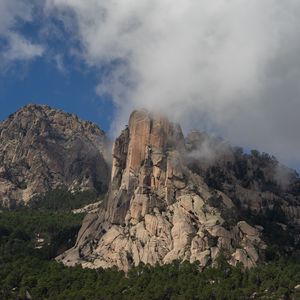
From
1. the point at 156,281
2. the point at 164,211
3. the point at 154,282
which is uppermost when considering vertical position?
the point at 164,211

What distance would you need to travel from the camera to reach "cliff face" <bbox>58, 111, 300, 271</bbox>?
499 ft

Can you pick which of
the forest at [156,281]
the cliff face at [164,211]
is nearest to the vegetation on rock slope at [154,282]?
the forest at [156,281]

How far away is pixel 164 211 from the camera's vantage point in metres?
162

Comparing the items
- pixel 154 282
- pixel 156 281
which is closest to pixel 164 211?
pixel 156 281

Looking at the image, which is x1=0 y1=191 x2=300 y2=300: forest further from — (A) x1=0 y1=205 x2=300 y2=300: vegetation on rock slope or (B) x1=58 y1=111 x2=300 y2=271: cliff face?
(B) x1=58 y1=111 x2=300 y2=271: cliff face

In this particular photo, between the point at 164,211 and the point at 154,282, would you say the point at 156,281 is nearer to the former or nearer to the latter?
the point at 154,282

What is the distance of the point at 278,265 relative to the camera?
14488 cm

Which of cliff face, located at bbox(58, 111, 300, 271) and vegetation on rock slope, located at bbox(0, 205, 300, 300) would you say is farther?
cliff face, located at bbox(58, 111, 300, 271)

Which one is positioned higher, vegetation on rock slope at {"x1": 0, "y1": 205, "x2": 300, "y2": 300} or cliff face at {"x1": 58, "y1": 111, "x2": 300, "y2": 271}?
cliff face at {"x1": 58, "y1": 111, "x2": 300, "y2": 271}

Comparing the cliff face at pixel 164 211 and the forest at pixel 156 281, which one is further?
the cliff face at pixel 164 211

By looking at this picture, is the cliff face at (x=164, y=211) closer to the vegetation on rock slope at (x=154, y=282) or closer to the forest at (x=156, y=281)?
the forest at (x=156, y=281)

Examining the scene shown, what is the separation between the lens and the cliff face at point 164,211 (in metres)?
152

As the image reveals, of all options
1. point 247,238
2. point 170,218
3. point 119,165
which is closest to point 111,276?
point 170,218

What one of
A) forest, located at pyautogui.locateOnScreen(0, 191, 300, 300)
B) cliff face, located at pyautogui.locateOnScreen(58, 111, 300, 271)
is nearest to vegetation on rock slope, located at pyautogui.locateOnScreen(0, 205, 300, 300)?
forest, located at pyautogui.locateOnScreen(0, 191, 300, 300)
